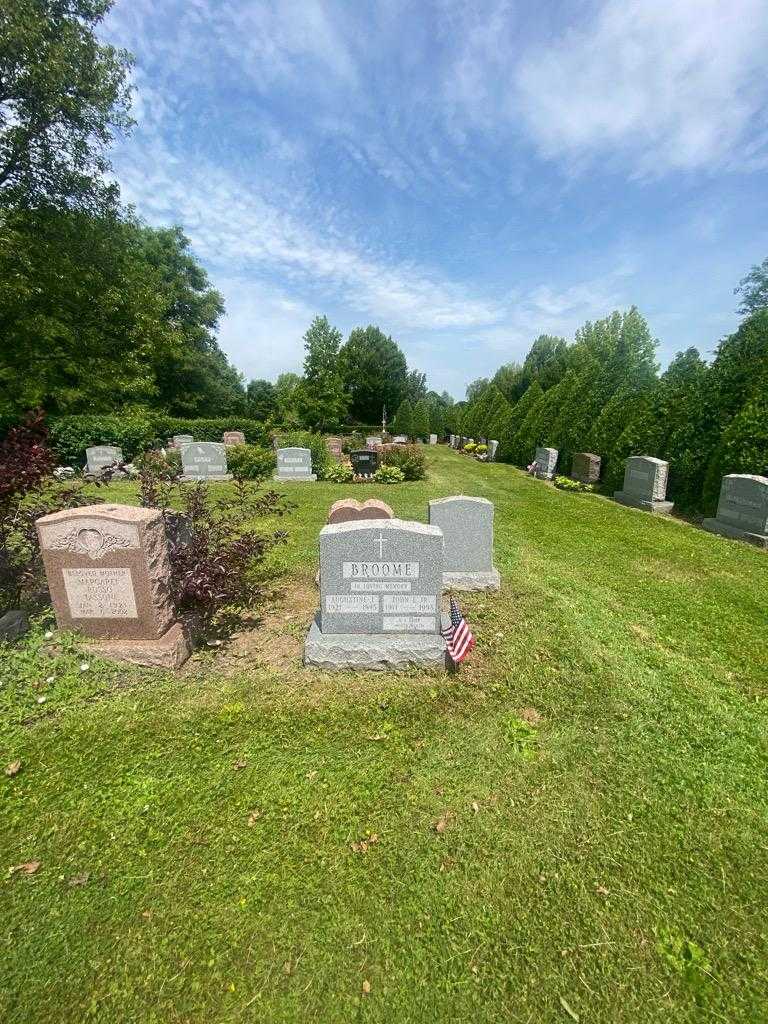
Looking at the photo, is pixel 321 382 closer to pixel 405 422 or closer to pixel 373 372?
pixel 405 422

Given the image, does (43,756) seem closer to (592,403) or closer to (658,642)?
(658,642)

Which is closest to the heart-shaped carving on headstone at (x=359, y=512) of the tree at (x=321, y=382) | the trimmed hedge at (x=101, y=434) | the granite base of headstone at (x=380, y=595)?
the granite base of headstone at (x=380, y=595)

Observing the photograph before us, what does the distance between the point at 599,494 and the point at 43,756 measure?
47.6ft

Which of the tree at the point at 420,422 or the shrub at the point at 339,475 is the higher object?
the tree at the point at 420,422

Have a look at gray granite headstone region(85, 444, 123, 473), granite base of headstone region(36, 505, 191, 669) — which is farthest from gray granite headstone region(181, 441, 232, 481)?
granite base of headstone region(36, 505, 191, 669)

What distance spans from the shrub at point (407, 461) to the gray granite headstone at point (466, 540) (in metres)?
10.3

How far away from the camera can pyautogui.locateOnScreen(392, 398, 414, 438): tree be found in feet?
138

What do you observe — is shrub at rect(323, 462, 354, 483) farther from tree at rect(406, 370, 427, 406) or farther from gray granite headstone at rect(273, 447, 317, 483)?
tree at rect(406, 370, 427, 406)

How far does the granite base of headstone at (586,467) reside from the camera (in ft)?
48.8

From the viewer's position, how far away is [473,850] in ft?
8.00

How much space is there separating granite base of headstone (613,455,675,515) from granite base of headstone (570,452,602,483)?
2.38m

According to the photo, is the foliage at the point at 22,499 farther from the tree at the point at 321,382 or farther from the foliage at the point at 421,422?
the foliage at the point at 421,422

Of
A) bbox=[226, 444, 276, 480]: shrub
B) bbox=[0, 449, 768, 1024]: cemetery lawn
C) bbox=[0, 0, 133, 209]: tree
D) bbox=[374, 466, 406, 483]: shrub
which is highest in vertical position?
bbox=[0, 0, 133, 209]: tree

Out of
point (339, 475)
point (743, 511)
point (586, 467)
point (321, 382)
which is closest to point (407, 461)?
point (339, 475)
